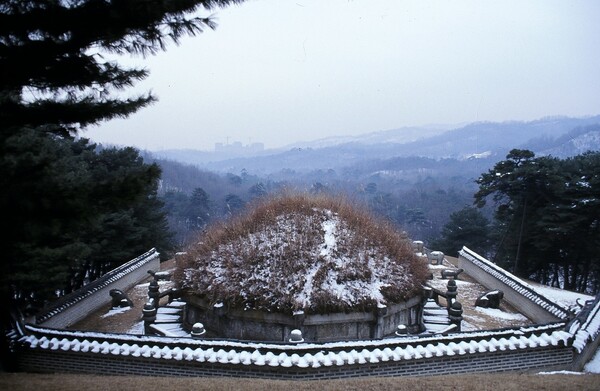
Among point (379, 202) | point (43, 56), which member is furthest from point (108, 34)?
point (379, 202)

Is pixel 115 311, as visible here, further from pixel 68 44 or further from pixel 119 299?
pixel 68 44

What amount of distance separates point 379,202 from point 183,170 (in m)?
51.0

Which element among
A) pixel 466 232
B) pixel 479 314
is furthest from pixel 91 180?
pixel 466 232

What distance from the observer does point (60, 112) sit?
14.1 ft

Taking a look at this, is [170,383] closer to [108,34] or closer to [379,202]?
[108,34]

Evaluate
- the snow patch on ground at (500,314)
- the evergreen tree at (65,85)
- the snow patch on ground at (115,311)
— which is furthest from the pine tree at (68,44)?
the snow patch on ground at (500,314)

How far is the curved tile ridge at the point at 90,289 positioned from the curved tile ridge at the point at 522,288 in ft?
36.0

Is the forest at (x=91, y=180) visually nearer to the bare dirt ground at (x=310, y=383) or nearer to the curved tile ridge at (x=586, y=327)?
the bare dirt ground at (x=310, y=383)

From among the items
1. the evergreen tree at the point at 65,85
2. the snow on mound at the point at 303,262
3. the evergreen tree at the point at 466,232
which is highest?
the evergreen tree at the point at 65,85

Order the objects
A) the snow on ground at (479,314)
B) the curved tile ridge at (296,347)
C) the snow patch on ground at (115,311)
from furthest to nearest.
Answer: the snow patch on ground at (115,311), the snow on ground at (479,314), the curved tile ridge at (296,347)

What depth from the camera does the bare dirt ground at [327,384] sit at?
6.12 meters

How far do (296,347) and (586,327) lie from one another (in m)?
5.36

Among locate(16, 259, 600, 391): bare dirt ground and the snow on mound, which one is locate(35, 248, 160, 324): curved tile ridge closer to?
the snow on mound

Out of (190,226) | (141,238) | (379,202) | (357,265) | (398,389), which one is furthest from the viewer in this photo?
(379,202)
